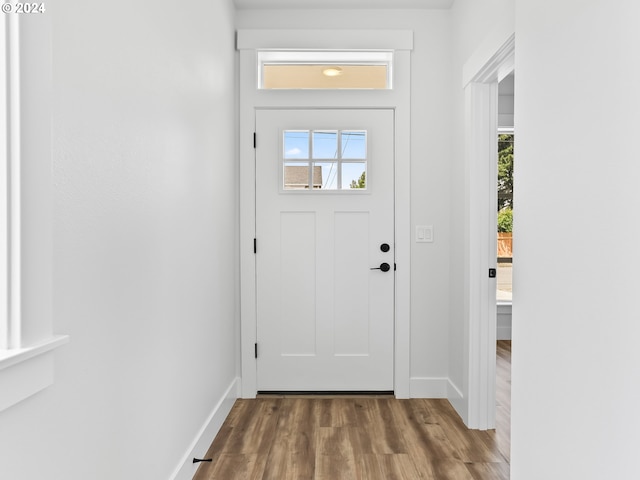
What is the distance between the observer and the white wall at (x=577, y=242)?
43.8 inches

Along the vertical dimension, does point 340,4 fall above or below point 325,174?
A: above

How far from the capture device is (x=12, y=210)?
0.88m

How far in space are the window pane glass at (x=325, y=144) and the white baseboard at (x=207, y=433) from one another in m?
1.65

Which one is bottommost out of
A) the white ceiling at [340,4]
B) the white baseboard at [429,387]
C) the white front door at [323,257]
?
the white baseboard at [429,387]

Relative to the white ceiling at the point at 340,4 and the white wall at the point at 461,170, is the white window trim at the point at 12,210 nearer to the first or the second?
the white wall at the point at 461,170

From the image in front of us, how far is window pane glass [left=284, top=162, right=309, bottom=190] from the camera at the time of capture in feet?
9.96

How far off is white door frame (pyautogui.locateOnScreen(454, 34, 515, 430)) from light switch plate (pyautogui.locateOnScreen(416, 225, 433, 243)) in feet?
1.53

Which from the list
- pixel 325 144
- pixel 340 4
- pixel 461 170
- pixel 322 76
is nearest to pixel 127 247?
pixel 325 144

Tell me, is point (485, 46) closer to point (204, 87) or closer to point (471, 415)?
point (204, 87)

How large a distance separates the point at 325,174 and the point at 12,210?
2.30 meters

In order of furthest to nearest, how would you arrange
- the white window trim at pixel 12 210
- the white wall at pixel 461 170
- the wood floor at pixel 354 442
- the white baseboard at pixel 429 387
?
the white baseboard at pixel 429 387
the white wall at pixel 461 170
the wood floor at pixel 354 442
the white window trim at pixel 12 210

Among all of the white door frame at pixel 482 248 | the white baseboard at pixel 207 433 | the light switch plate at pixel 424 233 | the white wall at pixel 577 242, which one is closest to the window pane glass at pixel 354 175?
the light switch plate at pixel 424 233

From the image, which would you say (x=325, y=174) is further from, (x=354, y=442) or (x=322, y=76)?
(x=354, y=442)

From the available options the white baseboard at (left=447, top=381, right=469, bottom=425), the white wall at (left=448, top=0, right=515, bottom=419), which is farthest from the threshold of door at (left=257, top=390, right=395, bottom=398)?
the white wall at (left=448, top=0, right=515, bottom=419)
